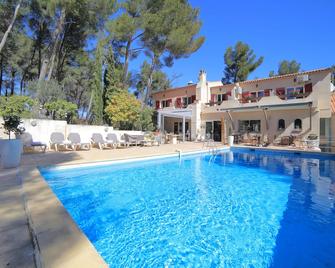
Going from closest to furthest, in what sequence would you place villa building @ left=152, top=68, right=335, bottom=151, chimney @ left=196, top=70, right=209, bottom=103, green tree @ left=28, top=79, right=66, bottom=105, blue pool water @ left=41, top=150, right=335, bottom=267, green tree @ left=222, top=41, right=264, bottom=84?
blue pool water @ left=41, top=150, right=335, bottom=267
green tree @ left=28, top=79, right=66, bottom=105
villa building @ left=152, top=68, right=335, bottom=151
chimney @ left=196, top=70, right=209, bottom=103
green tree @ left=222, top=41, right=264, bottom=84

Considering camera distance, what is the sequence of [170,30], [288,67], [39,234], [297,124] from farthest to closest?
[288,67] → [170,30] → [297,124] → [39,234]

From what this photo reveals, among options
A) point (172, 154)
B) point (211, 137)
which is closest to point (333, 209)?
point (172, 154)

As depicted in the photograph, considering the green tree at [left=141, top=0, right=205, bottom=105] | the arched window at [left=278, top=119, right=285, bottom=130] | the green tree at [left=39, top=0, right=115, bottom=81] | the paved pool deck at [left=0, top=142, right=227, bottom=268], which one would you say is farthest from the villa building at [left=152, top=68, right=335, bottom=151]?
the paved pool deck at [left=0, top=142, right=227, bottom=268]

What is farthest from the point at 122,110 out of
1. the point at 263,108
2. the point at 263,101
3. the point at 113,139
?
the point at 263,101

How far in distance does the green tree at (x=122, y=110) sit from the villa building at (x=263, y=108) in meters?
3.96

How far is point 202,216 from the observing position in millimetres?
5367

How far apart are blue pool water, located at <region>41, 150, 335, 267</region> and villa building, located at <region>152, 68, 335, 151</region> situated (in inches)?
403

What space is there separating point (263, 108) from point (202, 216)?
53.5 ft

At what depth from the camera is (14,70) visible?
85.9 ft

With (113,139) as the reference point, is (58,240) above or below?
below

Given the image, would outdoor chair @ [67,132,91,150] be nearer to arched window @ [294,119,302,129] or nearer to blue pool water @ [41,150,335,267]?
blue pool water @ [41,150,335,267]

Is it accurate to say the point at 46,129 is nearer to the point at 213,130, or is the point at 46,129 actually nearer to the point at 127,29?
the point at 127,29

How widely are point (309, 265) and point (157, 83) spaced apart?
1287 inches

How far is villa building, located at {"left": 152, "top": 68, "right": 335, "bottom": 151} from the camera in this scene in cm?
1802
